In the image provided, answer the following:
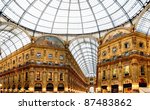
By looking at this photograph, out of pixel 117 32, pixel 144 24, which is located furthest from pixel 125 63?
pixel 144 24

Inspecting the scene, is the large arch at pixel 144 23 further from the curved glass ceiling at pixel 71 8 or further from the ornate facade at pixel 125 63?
Result: the curved glass ceiling at pixel 71 8

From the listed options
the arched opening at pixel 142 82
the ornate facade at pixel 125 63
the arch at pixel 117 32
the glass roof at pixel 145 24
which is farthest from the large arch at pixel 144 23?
the arched opening at pixel 142 82

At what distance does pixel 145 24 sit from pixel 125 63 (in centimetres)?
957

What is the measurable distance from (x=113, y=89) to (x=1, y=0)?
97.0 ft

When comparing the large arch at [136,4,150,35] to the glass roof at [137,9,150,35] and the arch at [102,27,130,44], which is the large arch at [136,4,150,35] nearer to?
the glass roof at [137,9,150,35]

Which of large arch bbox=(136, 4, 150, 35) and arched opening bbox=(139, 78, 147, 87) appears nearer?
arched opening bbox=(139, 78, 147, 87)

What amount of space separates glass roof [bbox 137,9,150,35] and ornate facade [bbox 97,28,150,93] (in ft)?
4.52

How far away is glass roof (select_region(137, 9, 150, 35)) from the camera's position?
4341 centimetres

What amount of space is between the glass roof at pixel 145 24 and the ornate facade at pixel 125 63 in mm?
1379

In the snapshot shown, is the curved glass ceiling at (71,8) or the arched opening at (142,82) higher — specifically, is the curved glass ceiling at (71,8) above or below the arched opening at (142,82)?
above

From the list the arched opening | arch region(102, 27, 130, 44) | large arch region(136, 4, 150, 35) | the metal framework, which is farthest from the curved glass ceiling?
the arched opening

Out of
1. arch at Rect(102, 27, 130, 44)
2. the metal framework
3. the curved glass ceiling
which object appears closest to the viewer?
the metal framework

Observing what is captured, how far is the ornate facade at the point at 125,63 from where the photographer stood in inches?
1597

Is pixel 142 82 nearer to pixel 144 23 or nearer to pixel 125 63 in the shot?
pixel 125 63
